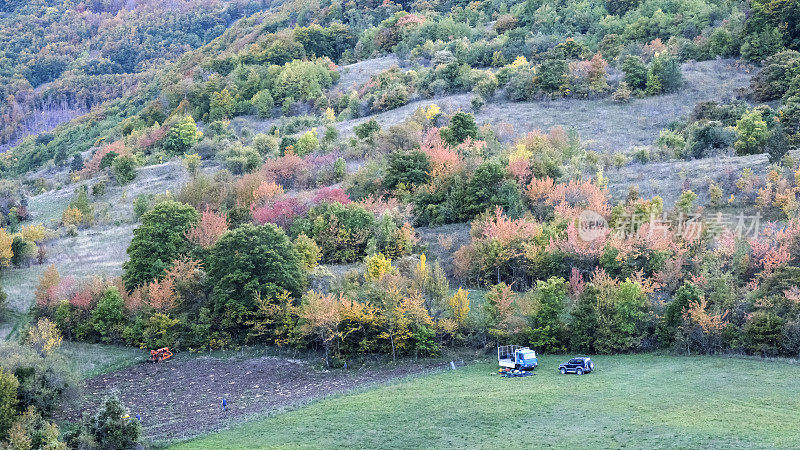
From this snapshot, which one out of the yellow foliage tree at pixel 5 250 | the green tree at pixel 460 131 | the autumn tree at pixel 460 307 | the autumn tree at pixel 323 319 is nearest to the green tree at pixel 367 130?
the green tree at pixel 460 131

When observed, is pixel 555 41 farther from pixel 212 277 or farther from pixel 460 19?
pixel 212 277

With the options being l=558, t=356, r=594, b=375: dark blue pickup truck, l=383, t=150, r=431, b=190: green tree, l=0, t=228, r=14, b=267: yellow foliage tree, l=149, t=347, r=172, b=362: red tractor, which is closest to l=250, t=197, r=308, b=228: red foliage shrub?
l=383, t=150, r=431, b=190: green tree

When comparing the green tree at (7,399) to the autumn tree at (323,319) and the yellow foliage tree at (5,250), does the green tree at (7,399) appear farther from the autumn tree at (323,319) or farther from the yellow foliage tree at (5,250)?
the yellow foliage tree at (5,250)

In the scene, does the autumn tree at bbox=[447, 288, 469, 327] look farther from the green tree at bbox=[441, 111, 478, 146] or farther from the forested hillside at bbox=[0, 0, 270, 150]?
the forested hillside at bbox=[0, 0, 270, 150]

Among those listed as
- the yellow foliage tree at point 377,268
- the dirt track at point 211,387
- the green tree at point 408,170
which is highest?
the green tree at point 408,170

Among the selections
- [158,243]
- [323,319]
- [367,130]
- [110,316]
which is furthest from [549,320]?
[367,130]

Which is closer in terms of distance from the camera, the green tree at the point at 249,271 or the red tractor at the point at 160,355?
the red tractor at the point at 160,355
